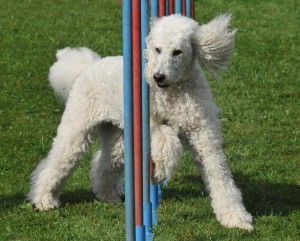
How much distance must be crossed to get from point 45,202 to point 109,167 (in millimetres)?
686

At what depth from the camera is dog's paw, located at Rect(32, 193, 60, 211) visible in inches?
288

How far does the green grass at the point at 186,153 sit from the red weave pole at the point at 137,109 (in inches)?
33.2

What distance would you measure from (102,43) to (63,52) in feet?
25.5

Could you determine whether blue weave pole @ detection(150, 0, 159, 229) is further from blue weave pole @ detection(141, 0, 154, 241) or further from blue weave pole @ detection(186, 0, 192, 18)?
blue weave pole @ detection(186, 0, 192, 18)

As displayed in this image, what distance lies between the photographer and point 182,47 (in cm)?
648

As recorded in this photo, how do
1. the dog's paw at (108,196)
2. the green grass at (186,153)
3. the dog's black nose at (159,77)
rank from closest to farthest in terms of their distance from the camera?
the dog's black nose at (159,77) < the green grass at (186,153) < the dog's paw at (108,196)

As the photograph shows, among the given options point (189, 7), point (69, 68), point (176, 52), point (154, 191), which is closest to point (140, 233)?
→ point (154, 191)

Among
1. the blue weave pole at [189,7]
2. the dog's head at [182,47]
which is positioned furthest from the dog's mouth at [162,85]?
the blue weave pole at [189,7]

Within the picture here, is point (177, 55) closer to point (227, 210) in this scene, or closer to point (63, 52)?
point (227, 210)

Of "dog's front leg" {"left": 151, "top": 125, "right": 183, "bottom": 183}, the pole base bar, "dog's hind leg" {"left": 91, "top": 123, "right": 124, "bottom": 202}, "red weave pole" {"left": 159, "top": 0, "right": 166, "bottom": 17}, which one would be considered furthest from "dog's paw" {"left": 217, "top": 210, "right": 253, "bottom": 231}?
"red weave pole" {"left": 159, "top": 0, "right": 166, "bottom": 17}

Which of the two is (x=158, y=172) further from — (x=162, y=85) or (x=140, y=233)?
(x=140, y=233)

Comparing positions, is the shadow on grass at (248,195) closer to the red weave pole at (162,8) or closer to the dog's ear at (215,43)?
the dog's ear at (215,43)

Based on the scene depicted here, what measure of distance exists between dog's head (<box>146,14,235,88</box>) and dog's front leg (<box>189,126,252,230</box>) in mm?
455

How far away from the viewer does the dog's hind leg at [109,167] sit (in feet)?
24.7
